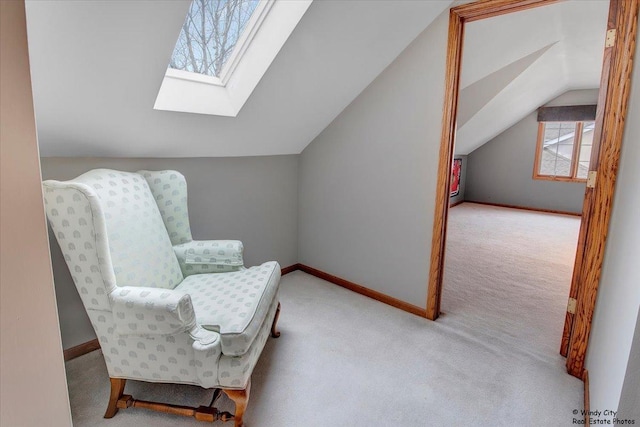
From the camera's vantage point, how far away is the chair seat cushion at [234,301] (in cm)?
139

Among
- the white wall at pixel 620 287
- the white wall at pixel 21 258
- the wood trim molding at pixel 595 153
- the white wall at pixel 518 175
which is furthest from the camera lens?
the white wall at pixel 518 175

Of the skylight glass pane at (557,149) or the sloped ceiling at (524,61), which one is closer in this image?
the sloped ceiling at (524,61)

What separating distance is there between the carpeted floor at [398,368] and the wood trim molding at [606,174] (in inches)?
11.2

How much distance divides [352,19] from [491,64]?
5.98ft

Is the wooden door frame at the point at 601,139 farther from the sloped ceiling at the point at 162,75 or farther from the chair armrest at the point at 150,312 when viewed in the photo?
the chair armrest at the point at 150,312

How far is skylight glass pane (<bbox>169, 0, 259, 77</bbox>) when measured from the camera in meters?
1.68

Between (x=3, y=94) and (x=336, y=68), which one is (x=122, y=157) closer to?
(x=336, y=68)

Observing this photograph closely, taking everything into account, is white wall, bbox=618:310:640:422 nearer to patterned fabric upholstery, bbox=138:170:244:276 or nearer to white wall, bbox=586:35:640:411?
white wall, bbox=586:35:640:411

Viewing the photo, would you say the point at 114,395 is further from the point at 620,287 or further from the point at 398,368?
the point at 620,287

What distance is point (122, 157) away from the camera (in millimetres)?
1956

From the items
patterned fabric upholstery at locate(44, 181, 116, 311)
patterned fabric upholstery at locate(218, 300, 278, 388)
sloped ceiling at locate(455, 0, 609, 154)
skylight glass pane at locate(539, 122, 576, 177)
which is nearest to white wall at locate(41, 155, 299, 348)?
patterned fabric upholstery at locate(44, 181, 116, 311)

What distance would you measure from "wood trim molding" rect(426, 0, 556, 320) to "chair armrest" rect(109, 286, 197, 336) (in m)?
1.56

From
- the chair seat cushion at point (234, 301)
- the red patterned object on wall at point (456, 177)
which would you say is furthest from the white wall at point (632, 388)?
the red patterned object on wall at point (456, 177)

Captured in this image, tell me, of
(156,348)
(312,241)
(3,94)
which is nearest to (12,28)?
(3,94)
